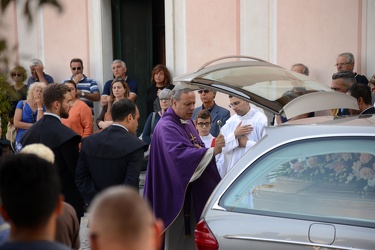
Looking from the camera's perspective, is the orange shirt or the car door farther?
the orange shirt

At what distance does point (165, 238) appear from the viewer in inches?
298

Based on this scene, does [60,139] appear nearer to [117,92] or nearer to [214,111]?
[214,111]

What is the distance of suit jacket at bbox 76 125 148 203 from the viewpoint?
692 cm

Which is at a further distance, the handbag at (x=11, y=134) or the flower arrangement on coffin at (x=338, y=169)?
the handbag at (x=11, y=134)

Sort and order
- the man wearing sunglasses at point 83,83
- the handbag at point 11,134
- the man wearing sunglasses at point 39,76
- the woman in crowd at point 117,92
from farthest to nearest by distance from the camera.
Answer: the man wearing sunglasses at point 83,83, the man wearing sunglasses at point 39,76, the handbag at point 11,134, the woman in crowd at point 117,92

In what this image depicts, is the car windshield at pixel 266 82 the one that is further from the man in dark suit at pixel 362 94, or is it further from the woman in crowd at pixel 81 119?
the woman in crowd at pixel 81 119

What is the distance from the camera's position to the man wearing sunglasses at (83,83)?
13.0 meters

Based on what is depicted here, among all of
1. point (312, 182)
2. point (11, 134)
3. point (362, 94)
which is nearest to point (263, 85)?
point (362, 94)

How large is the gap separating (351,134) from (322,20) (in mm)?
6662

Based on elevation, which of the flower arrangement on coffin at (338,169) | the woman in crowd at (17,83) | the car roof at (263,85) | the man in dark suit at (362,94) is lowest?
the flower arrangement on coffin at (338,169)

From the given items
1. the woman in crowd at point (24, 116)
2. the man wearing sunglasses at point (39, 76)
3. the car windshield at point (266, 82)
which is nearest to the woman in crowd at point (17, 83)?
the car windshield at point (266, 82)

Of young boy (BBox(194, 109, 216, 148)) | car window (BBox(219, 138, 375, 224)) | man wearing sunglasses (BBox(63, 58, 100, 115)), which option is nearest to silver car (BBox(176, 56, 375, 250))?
car window (BBox(219, 138, 375, 224))

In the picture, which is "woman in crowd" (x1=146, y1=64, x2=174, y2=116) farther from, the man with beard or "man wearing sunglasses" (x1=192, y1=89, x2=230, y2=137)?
the man with beard

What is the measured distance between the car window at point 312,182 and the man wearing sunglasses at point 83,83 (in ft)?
26.7
